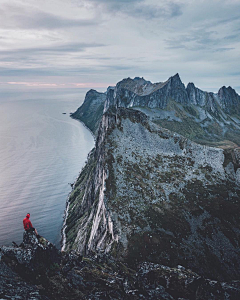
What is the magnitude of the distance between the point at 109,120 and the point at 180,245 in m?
48.5

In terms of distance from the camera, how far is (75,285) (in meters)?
25.1

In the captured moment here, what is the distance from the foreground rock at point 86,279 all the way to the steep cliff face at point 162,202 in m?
6.54

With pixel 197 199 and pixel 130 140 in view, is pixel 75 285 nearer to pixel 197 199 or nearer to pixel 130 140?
pixel 197 199

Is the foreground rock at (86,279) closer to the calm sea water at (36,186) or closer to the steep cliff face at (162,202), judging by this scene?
the steep cliff face at (162,202)

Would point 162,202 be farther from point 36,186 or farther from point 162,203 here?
point 36,186

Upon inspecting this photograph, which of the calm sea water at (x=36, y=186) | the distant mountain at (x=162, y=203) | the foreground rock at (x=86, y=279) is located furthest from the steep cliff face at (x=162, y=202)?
the calm sea water at (x=36, y=186)

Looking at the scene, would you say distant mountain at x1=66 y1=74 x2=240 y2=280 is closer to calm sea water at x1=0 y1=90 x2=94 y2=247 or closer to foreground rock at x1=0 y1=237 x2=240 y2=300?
foreground rock at x1=0 y1=237 x2=240 y2=300

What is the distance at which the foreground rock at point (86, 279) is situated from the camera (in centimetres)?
2175

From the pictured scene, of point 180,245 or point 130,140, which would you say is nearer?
point 180,245

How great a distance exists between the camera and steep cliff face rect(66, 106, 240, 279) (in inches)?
1635

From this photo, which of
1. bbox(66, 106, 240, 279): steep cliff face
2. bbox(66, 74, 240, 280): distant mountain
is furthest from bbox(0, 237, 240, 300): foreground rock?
bbox(66, 106, 240, 279): steep cliff face

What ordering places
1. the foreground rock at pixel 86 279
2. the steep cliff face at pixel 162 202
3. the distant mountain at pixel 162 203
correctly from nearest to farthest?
1. the foreground rock at pixel 86 279
2. the distant mountain at pixel 162 203
3. the steep cliff face at pixel 162 202

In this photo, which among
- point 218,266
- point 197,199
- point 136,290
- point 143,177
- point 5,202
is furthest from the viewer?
point 5,202

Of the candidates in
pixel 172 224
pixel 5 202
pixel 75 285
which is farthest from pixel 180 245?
pixel 5 202
